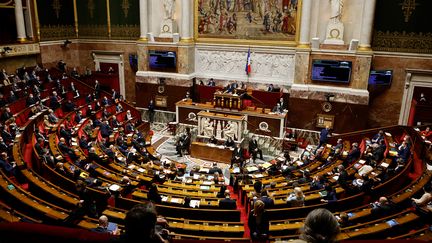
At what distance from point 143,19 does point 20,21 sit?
7.07 metres

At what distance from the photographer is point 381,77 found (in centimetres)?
1723

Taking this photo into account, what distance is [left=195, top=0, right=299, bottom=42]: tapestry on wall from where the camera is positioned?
1883cm

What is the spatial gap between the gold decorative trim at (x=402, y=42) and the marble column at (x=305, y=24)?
133 inches

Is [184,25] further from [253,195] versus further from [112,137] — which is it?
[253,195]

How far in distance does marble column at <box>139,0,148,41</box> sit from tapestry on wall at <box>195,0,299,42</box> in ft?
10.6

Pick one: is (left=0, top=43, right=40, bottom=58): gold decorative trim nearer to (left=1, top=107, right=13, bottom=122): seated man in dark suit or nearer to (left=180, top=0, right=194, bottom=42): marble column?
(left=1, top=107, right=13, bottom=122): seated man in dark suit

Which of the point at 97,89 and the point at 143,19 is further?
the point at 143,19

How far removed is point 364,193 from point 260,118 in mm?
8883

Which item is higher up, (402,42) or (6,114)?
(402,42)

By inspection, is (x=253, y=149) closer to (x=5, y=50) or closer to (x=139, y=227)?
(x=139, y=227)

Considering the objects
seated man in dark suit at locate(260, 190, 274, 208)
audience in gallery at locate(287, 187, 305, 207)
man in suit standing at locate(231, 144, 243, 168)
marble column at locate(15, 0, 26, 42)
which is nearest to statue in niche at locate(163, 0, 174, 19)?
marble column at locate(15, 0, 26, 42)

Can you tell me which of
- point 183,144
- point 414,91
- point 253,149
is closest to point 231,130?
point 253,149

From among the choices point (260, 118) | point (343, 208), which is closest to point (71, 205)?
point (343, 208)

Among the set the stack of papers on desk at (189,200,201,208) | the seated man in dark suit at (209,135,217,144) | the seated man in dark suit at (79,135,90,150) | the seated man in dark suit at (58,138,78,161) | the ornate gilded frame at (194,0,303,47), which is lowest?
the seated man in dark suit at (209,135,217,144)
